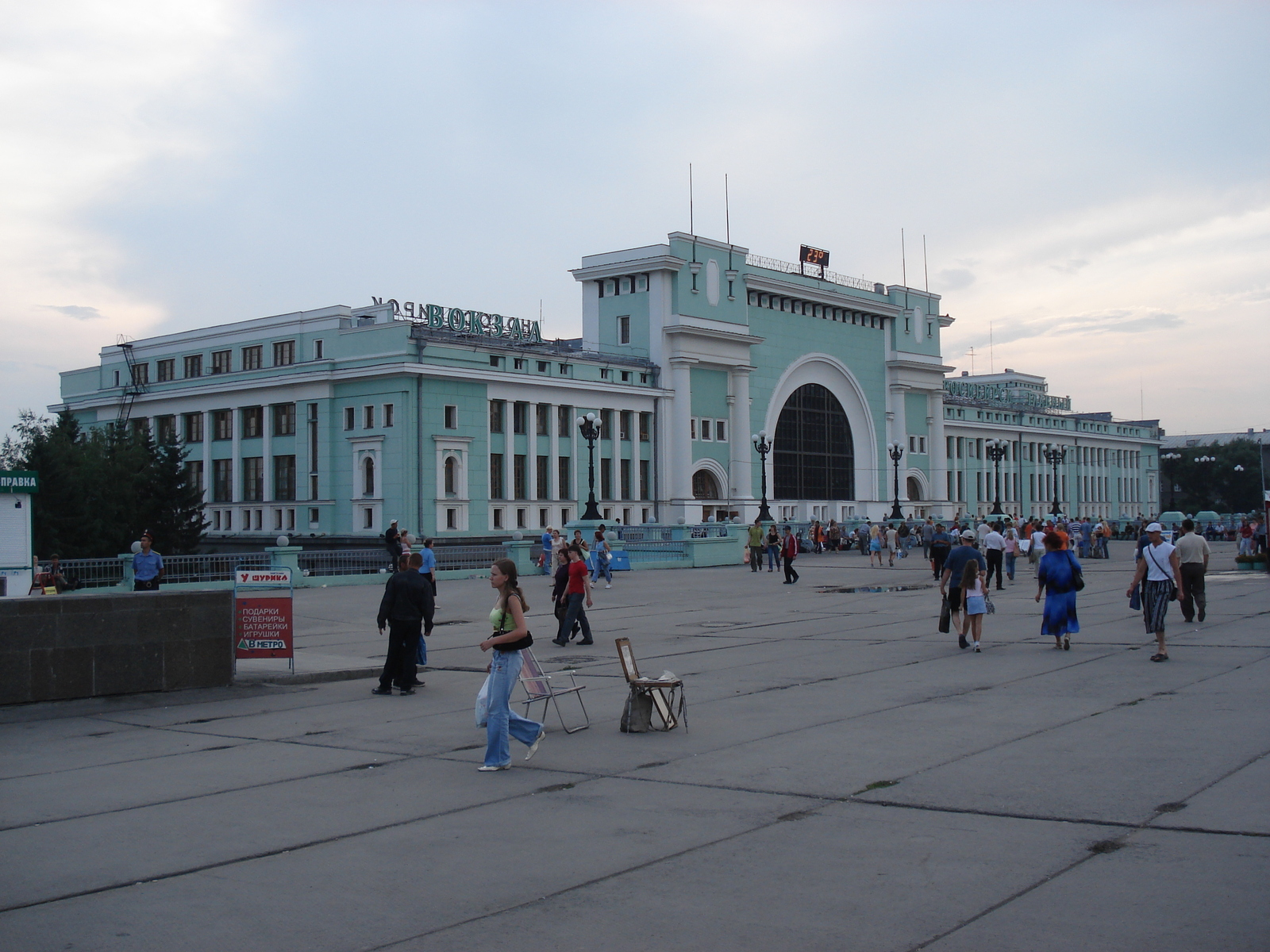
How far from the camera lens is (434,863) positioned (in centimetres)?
722

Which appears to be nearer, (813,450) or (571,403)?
(571,403)

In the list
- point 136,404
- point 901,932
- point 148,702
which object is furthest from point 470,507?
point 901,932

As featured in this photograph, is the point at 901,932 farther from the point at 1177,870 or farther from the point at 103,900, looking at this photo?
the point at 103,900

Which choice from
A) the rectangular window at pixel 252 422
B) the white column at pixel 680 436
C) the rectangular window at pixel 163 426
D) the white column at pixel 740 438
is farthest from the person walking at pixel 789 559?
the rectangular window at pixel 163 426

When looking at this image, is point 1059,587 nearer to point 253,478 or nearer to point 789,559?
point 789,559

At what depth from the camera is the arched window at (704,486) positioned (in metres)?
76.0

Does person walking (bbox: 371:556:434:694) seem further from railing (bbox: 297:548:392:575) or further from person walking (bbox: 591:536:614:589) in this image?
railing (bbox: 297:548:392:575)

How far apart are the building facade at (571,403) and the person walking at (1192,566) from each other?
35.1 m

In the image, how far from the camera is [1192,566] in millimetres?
20812

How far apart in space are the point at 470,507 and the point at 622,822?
54.4 metres

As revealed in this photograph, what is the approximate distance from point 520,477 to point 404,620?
5164 cm

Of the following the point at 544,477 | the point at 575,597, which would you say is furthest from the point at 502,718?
the point at 544,477

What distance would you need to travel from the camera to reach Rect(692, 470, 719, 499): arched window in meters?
76.0

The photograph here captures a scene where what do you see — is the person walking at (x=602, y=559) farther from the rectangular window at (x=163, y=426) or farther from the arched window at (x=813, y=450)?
the arched window at (x=813, y=450)
